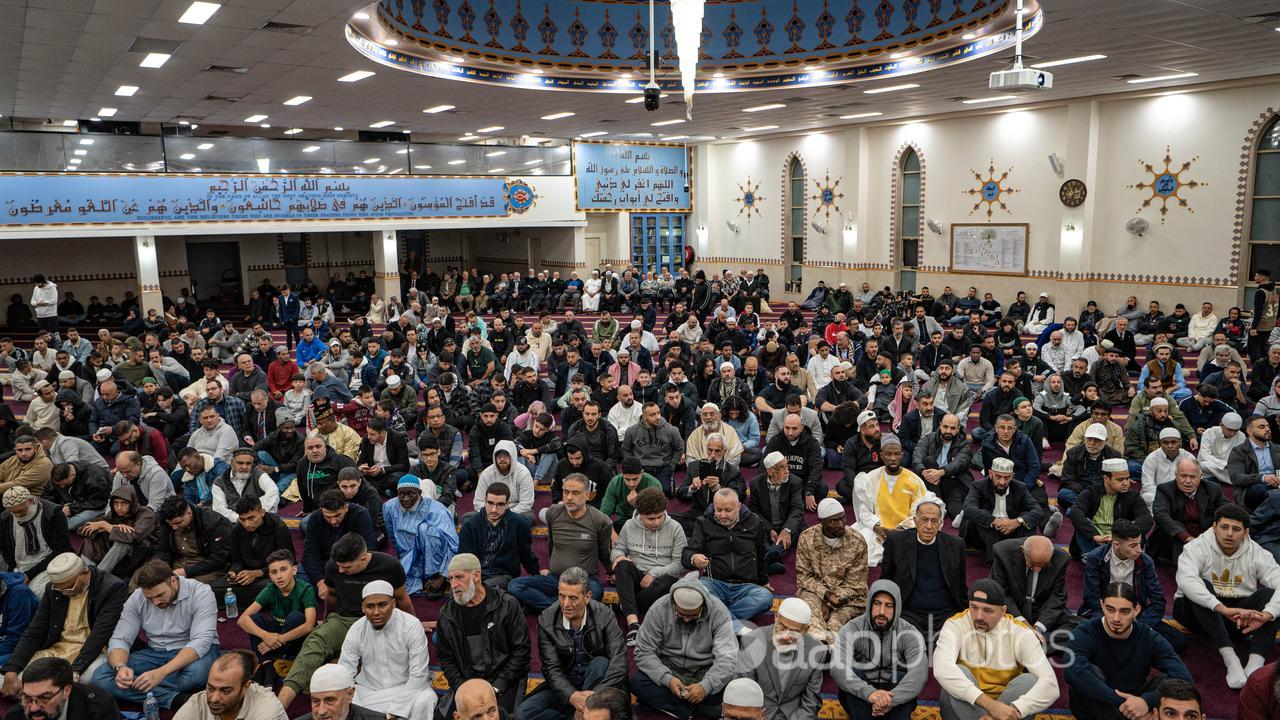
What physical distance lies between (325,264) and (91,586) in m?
17.0

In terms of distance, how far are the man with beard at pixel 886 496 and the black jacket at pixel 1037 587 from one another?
0.90 meters

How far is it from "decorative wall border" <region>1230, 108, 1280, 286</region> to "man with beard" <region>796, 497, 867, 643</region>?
33.7ft

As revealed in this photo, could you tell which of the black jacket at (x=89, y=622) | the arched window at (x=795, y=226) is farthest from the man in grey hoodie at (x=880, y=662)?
the arched window at (x=795, y=226)

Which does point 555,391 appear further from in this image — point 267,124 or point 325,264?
point 325,264

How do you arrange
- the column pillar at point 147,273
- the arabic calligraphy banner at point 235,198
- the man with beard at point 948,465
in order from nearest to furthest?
the man with beard at point 948,465 < the arabic calligraphy banner at point 235,198 < the column pillar at point 147,273

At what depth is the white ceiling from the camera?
22.3 feet

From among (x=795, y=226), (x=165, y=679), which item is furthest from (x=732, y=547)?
(x=795, y=226)

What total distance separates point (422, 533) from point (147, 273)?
12.2m

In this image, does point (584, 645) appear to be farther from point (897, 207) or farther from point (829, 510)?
point (897, 207)

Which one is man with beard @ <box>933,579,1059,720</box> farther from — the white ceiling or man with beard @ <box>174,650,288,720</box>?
the white ceiling

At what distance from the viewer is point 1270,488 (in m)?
5.25

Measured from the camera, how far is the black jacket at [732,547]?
4.52 metres

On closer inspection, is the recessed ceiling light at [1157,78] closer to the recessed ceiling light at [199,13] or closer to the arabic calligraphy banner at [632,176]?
the recessed ceiling light at [199,13]

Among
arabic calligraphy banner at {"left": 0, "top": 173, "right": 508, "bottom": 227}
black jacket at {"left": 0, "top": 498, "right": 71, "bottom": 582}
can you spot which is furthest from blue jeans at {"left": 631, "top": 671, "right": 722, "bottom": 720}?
arabic calligraphy banner at {"left": 0, "top": 173, "right": 508, "bottom": 227}
